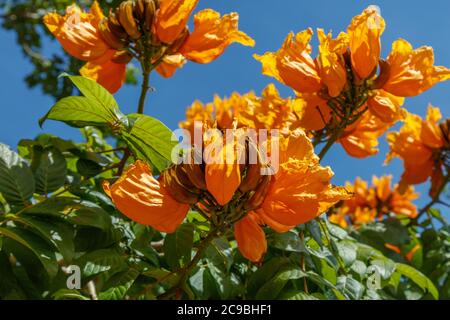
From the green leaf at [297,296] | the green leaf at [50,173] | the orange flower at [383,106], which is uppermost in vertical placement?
the orange flower at [383,106]

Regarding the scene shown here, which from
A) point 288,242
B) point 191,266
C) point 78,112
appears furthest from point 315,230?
point 78,112

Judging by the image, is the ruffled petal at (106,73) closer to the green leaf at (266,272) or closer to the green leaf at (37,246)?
the green leaf at (37,246)

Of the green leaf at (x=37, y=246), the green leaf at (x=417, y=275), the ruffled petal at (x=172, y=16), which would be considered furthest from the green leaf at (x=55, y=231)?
the green leaf at (x=417, y=275)

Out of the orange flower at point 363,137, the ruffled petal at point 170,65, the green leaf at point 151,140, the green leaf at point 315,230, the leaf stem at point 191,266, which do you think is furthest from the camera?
the orange flower at point 363,137

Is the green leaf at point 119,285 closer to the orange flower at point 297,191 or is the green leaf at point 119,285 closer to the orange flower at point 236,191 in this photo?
the orange flower at point 236,191

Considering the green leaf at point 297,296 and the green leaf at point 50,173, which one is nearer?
the green leaf at point 297,296

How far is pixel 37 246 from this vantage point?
1.67m

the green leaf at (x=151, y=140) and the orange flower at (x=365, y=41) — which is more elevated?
the orange flower at (x=365, y=41)

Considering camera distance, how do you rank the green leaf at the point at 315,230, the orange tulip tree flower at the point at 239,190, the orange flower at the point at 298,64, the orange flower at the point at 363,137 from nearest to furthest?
the orange tulip tree flower at the point at 239,190, the green leaf at the point at 315,230, the orange flower at the point at 298,64, the orange flower at the point at 363,137

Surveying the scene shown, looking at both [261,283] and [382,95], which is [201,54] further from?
[261,283]

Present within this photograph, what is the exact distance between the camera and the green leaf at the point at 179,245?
5.49ft

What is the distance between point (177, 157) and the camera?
4.73ft

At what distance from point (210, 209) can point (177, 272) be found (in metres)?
0.26

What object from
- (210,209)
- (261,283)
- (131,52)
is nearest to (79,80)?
(210,209)
